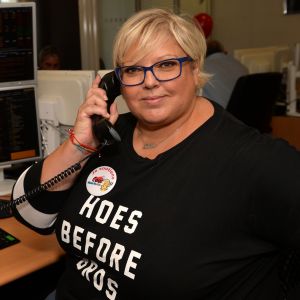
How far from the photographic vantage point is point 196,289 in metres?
0.98

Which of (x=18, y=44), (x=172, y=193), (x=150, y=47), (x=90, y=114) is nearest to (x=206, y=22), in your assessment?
(x=18, y=44)

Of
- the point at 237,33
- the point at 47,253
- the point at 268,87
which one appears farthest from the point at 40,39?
the point at 47,253

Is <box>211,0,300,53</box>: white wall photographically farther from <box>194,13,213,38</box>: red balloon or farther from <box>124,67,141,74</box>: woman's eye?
<box>124,67,141,74</box>: woman's eye

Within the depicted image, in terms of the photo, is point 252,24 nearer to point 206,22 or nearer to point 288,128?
point 206,22

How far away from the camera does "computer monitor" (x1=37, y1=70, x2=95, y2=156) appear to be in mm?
1773

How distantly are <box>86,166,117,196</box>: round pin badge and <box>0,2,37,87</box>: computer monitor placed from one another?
63cm

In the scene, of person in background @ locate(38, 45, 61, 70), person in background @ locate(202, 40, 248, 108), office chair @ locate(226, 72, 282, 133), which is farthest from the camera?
person in background @ locate(38, 45, 61, 70)

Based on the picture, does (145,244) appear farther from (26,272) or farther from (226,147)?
(26,272)

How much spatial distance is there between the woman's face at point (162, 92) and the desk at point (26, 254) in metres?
0.49

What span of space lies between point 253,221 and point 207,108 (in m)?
0.32

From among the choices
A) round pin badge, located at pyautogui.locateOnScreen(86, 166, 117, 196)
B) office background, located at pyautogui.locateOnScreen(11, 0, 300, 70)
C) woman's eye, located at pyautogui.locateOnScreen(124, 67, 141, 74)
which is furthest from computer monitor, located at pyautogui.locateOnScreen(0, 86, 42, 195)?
office background, located at pyautogui.locateOnScreen(11, 0, 300, 70)

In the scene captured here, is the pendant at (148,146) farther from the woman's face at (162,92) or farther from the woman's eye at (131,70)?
the woman's eye at (131,70)

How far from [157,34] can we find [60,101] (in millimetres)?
838

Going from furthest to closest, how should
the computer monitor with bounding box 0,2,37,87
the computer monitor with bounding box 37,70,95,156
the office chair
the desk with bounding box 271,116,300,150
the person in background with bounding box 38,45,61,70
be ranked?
the person in background with bounding box 38,45,61,70 → the desk with bounding box 271,116,300,150 → the office chair → the computer monitor with bounding box 37,70,95,156 → the computer monitor with bounding box 0,2,37,87
